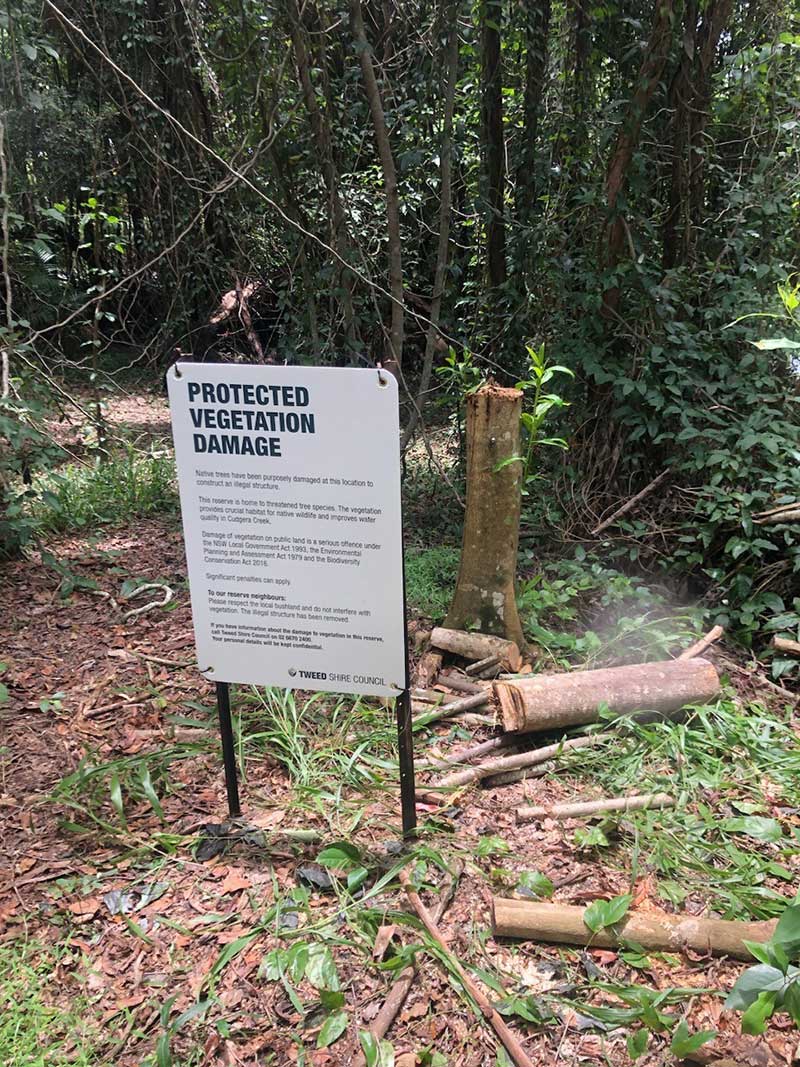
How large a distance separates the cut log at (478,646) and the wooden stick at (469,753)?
50cm

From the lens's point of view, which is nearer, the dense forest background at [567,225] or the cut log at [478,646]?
the cut log at [478,646]

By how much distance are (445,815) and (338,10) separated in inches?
199

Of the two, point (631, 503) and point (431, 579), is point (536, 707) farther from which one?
point (631, 503)

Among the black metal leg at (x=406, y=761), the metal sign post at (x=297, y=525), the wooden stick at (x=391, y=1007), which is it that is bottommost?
the wooden stick at (x=391, y=1007)

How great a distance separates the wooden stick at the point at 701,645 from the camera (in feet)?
11.3

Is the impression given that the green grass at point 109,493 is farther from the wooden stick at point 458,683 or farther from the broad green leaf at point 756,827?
the broad green leaf at point 756,827

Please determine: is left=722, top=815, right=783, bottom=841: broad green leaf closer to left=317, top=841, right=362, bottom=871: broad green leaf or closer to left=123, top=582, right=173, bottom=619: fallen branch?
left=317, top=841, right=362, bottom=871: broad green leaf

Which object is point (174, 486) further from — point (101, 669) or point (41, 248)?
point (101, 669)

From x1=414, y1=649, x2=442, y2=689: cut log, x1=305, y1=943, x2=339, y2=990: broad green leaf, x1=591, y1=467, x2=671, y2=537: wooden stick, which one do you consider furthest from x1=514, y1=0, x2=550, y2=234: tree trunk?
x1=305, y1=943, x2=339, y2=990: broad green leaf

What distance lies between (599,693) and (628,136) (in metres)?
3.37

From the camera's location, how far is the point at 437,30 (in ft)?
14.6

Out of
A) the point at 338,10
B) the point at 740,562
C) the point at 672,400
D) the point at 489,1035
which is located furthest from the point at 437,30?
the point at 489,1035

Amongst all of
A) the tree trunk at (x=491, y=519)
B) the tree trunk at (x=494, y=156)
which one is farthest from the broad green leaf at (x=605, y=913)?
the tree trunk at (x=494, y=156)

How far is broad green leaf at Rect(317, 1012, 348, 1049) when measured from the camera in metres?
1.82
